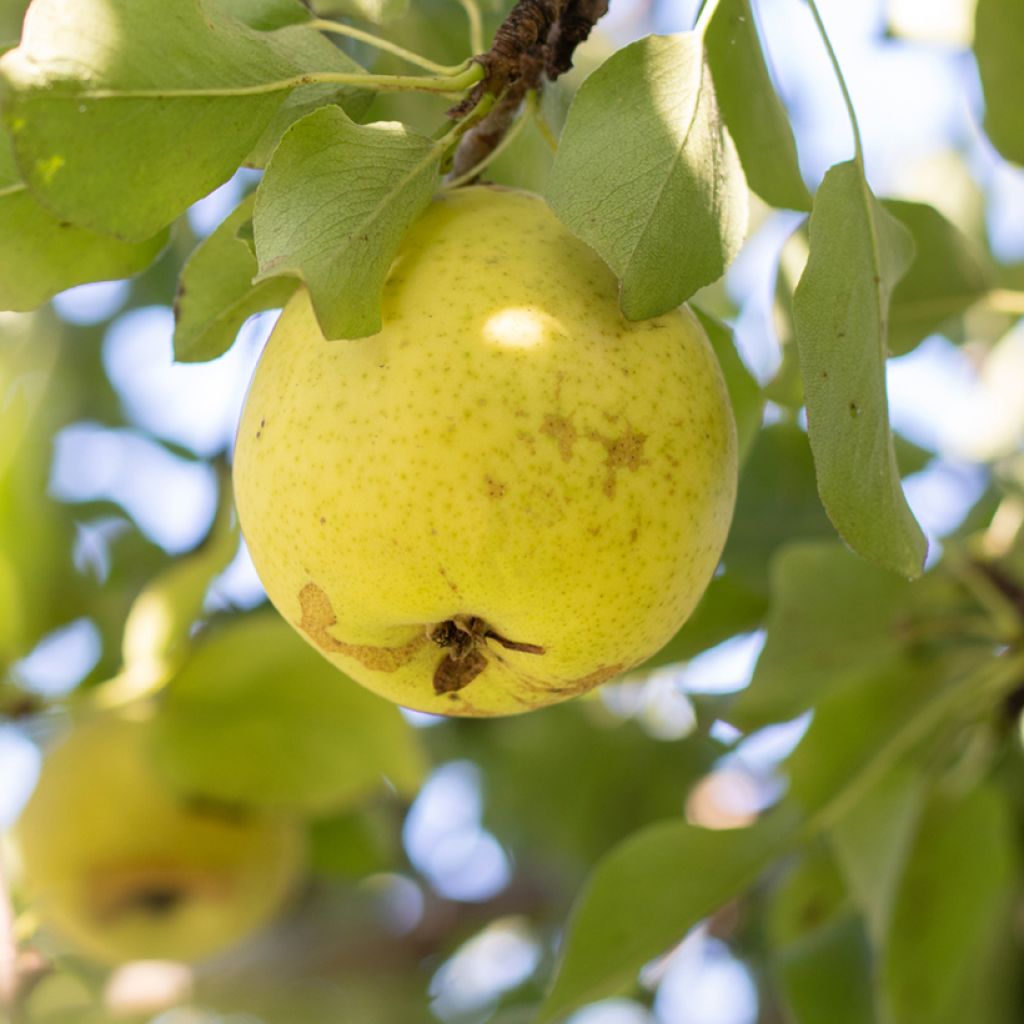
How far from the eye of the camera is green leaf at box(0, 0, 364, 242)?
0.81 m

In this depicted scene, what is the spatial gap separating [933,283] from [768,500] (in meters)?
0.39

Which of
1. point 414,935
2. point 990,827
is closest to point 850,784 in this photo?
point 990,827

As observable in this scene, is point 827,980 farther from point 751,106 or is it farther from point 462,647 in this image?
point 751,106

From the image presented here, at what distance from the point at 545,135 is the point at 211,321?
13.2 inches

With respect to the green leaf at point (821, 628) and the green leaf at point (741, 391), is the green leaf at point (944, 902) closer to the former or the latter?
the green leaf at point (821, 628)

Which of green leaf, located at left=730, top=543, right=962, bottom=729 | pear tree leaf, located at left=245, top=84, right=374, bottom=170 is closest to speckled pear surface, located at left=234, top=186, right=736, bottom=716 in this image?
pear tree leaf, located at left=245, top=84, right=374, bottom=170

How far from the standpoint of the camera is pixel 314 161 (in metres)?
0.89

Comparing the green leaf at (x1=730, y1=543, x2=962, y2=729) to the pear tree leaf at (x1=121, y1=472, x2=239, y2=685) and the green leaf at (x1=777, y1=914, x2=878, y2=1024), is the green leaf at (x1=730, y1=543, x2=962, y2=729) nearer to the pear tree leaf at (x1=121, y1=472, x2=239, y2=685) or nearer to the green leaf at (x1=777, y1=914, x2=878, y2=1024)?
the green leaf at (x1=777, y1=914, x2=878, y2=1024)

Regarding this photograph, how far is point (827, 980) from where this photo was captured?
191 centimetres

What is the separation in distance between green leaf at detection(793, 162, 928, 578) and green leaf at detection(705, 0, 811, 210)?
0.60 feet

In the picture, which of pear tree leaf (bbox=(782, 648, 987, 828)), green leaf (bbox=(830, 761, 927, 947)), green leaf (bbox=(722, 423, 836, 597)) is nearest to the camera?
green leaf (bbox=(830, 761, 927, 947))

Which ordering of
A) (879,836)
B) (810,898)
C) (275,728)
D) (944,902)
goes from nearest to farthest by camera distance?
(879,836), (944,902), (810,898), (275,728)

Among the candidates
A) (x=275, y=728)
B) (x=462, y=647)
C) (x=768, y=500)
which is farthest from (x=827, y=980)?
(x=462, y=647)

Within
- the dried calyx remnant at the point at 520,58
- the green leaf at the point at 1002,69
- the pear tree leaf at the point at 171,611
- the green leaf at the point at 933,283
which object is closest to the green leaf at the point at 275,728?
the pear tree leaf at the point at 171,611
